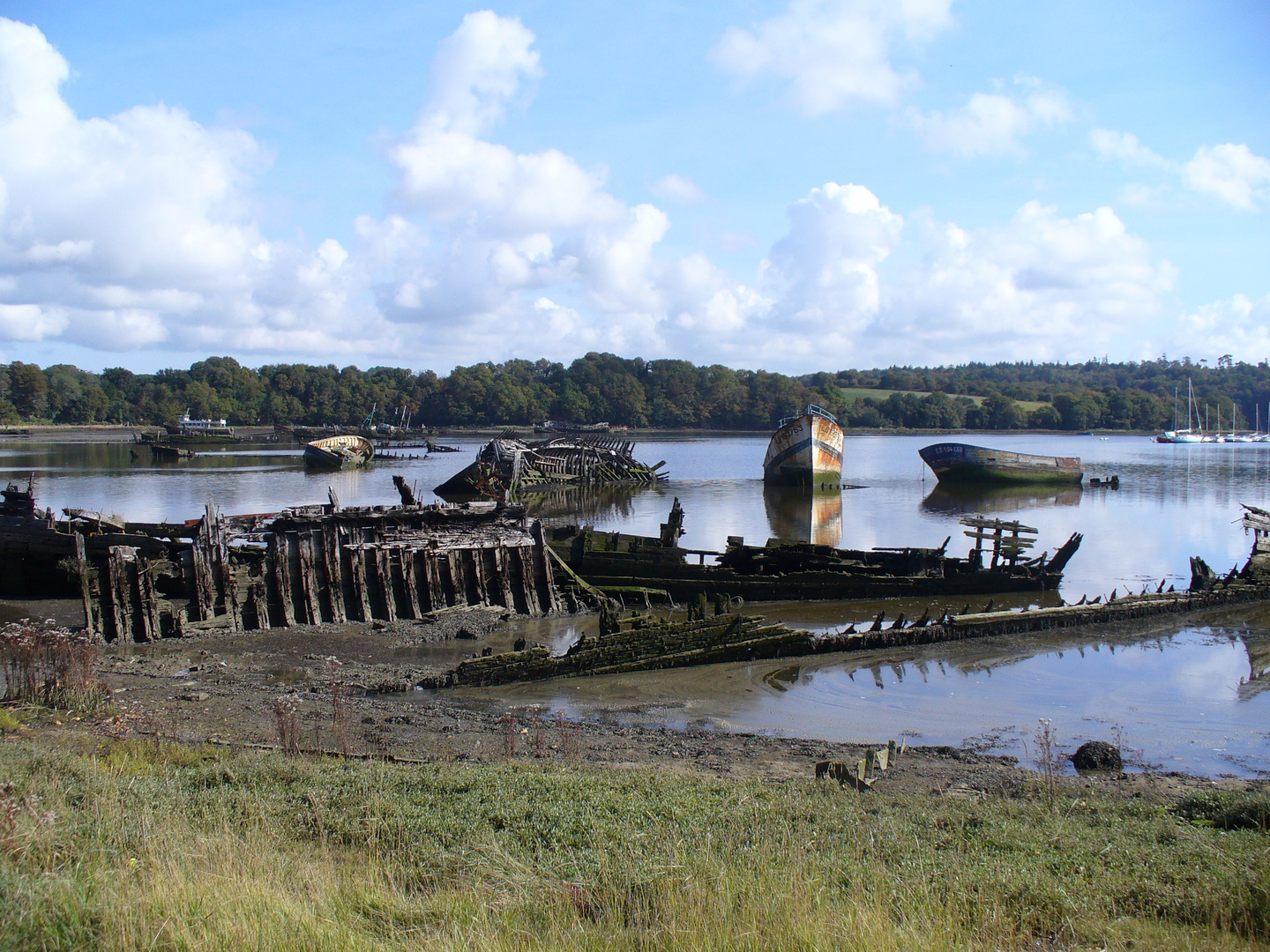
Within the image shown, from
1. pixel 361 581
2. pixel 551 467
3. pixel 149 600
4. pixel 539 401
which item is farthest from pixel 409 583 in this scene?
pixel 539 401

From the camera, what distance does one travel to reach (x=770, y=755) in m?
11.1

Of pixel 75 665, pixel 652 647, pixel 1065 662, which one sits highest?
pixel 75 665

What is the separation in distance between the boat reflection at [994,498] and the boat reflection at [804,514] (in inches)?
228

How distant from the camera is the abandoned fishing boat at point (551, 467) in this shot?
1889 inches

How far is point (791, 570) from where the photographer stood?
22.8 m

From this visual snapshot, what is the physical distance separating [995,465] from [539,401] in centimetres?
12974

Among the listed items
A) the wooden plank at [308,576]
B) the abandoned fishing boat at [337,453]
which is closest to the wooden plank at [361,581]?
the wooden plank at [308,576]

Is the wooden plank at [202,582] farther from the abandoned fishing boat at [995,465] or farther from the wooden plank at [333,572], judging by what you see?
the abandoned fishing boat at [995,465]

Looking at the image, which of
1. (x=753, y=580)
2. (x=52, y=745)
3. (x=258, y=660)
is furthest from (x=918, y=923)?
(x=753, y=580)

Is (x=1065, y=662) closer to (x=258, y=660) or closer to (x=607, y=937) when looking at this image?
(x=607, y=937)

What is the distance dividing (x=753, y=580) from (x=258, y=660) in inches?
478

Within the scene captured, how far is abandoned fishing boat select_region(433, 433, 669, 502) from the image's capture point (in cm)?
4797

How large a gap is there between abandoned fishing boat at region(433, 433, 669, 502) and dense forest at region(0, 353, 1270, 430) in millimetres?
102832

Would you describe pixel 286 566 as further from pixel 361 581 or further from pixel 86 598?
pixel 86 598
